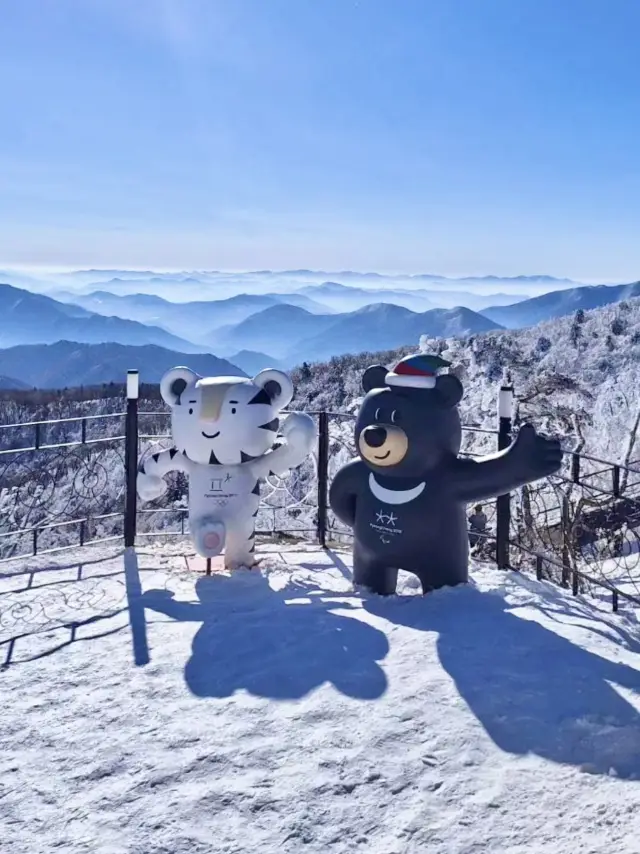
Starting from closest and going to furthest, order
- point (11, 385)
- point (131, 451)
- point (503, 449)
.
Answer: point (503, 449) → point (131, 451) → point (11, 385)

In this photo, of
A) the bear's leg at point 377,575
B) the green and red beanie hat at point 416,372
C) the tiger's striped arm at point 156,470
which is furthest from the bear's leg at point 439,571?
the tiger's striped arm at point 156,470

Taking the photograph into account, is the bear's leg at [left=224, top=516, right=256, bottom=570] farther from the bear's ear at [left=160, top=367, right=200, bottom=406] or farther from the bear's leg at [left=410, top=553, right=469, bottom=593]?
the bear's leg at [left=410, top=553, right=469, bottom=593]

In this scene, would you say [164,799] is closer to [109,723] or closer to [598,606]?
[109,723]

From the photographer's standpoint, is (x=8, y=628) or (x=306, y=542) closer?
(x=8, y=628)

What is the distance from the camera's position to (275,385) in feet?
17.5

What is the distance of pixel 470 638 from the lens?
3.88 metres

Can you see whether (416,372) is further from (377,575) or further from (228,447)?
(228,447)

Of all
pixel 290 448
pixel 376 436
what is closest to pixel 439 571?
pixel 376 436

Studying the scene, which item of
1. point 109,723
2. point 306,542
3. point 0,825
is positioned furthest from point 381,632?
point 306,542

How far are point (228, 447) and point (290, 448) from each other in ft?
1.48

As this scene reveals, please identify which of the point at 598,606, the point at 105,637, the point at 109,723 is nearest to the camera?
the point at 109,723

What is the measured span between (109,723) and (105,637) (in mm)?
992

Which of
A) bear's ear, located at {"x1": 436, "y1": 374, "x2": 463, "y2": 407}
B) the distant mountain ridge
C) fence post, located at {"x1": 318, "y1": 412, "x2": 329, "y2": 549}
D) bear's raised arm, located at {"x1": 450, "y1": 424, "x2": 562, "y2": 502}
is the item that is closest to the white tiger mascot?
fence post, located at {"x1": 318, "y1": 412, "x2": 329, "y2": 549}

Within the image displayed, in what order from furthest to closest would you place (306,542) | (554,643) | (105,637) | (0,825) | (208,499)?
(306,542) < (208,499) < (105,637) < (554,643) < (0,825)
